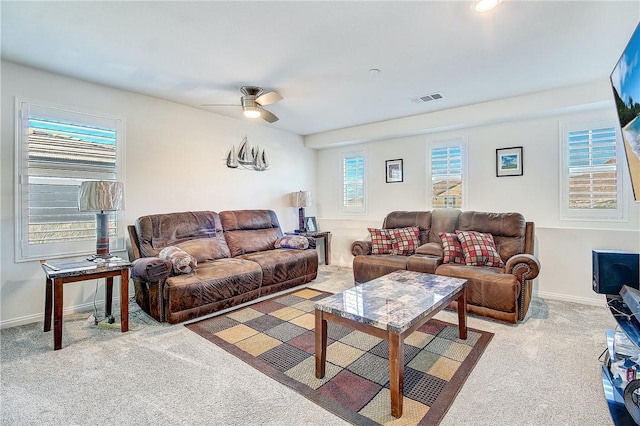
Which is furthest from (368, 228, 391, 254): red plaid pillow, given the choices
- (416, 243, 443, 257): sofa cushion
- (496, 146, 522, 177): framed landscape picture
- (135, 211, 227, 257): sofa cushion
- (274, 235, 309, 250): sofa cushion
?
(135, 211, 227, 257): sofa cushion

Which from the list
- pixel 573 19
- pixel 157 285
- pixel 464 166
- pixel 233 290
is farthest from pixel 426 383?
pixel 464 166

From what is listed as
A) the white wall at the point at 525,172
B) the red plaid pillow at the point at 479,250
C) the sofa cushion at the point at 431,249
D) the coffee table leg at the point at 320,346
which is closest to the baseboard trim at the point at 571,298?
the white wall at the point at 525,172

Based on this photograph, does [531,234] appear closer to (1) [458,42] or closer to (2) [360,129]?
(1) [458,42]

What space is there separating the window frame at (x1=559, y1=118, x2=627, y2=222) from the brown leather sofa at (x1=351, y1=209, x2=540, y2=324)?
25.4 inches

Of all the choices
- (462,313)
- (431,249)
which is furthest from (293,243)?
(462,313)

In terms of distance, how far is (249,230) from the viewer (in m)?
4.62

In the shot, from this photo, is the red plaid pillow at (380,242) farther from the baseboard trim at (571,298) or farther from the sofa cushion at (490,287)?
the baseboard trim at (571,298)

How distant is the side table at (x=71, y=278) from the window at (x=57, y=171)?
41 centimetres

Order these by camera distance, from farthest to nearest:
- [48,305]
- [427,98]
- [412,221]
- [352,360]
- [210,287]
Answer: [412,221]
[427,98]
[210,287]
[48,305]
[352,360]

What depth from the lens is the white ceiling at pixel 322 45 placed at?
84.9 inches

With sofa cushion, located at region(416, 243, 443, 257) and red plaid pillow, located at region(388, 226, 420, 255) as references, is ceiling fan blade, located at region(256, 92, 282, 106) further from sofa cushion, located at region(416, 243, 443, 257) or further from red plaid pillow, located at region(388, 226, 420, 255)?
sofa cushion, located at region(416, 243, 443, 257)

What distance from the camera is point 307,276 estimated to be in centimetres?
442

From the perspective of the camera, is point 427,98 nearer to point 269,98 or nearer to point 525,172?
point 525,172

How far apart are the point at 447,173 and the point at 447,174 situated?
2cm
